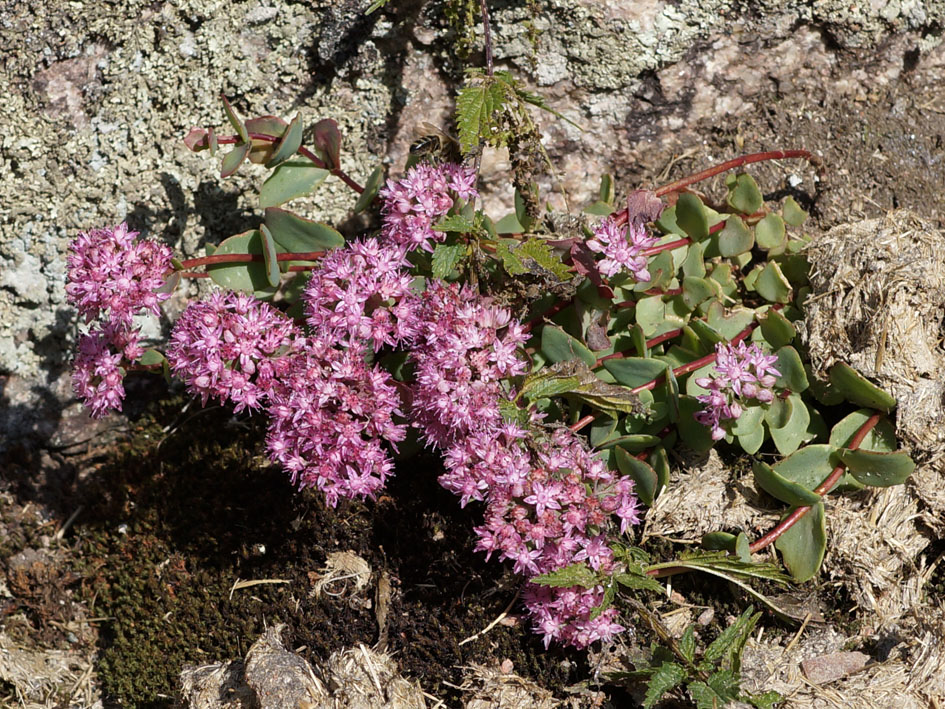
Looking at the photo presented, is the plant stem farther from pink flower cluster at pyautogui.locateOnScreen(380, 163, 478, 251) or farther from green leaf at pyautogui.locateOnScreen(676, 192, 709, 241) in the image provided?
green leaf at pyautogui.locateOnScreen(676, 192, 709, 241)

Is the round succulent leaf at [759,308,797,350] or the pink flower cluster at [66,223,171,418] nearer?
the pink flower cluster at [66,223,171,418]

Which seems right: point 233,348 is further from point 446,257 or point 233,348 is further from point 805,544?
point 805,544

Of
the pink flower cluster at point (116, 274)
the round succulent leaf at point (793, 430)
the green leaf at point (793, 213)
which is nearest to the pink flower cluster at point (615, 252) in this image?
the round succulent leaf at point (793, 430)

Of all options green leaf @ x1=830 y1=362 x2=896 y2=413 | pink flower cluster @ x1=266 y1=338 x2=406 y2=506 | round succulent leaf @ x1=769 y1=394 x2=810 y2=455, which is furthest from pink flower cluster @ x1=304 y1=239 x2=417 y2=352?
green leaf @ x1=830 y1=362 x2=896 y2=413

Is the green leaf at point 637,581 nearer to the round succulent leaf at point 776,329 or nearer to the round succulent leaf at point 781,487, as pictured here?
the round succulent leaf at point 781,487

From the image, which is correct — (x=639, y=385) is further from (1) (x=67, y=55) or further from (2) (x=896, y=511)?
(1) (x=67, y=55)

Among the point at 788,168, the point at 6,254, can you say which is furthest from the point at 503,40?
the point at 6,254

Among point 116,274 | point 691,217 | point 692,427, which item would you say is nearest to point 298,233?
point 116,274
